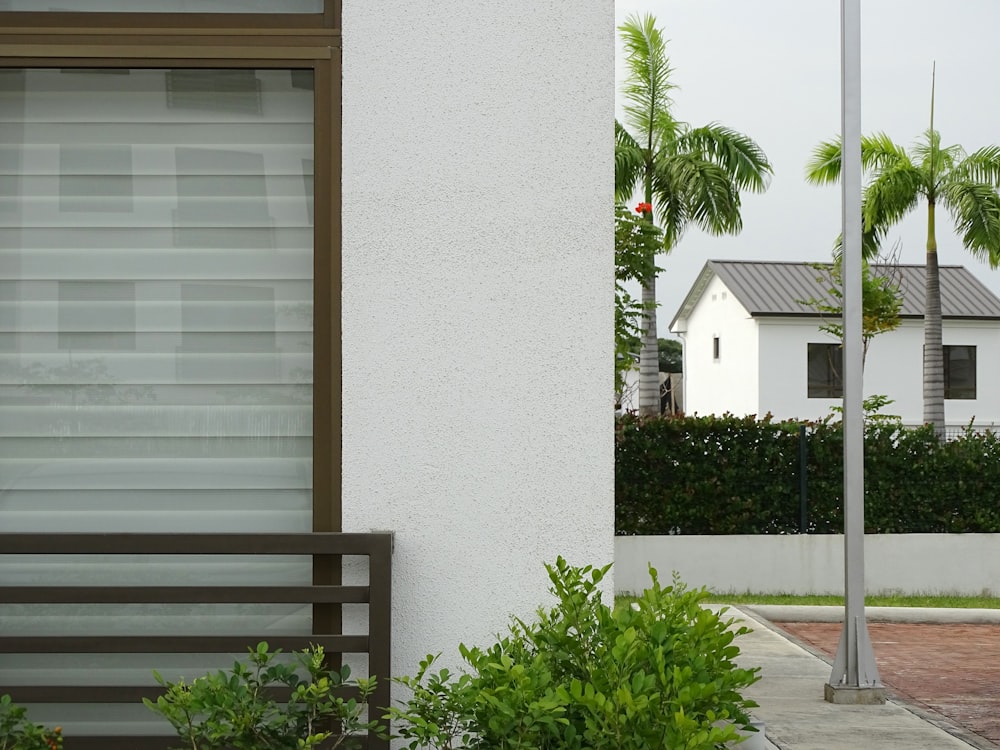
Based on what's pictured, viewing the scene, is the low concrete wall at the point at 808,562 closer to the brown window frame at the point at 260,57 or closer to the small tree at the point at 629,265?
the small tree at the point at 629,265

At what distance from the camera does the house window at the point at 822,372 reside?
89.7 feet

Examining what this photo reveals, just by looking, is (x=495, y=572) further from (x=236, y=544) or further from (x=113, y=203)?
(x=113, y=203)

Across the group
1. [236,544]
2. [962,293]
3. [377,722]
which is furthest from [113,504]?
[962,293]

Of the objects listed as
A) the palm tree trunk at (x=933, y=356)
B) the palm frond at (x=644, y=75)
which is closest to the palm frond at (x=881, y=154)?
the palm tree trunk at (x=933, y=356)

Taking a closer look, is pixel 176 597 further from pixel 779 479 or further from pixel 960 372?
pixel 960 372

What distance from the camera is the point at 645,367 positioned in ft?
76.7

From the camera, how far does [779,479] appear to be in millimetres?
11672

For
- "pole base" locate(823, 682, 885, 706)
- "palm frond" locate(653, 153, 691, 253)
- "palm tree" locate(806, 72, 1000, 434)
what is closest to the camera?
"pole base" locate(823, 682, 885, 706)

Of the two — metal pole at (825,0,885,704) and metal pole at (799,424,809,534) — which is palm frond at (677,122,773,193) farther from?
metal pole at (825,0,885,704)

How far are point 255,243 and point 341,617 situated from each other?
4.03 feet

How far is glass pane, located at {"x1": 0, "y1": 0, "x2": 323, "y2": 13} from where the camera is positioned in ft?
11.3

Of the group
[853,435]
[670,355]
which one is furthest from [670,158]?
[670,355]

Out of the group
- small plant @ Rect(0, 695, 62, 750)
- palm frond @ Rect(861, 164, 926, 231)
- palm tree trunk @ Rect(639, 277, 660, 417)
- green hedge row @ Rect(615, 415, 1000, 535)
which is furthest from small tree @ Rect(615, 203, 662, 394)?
palm frond @ Rect(861, 164, 926, 231)

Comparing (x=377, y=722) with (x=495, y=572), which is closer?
(x=377, y=722)
